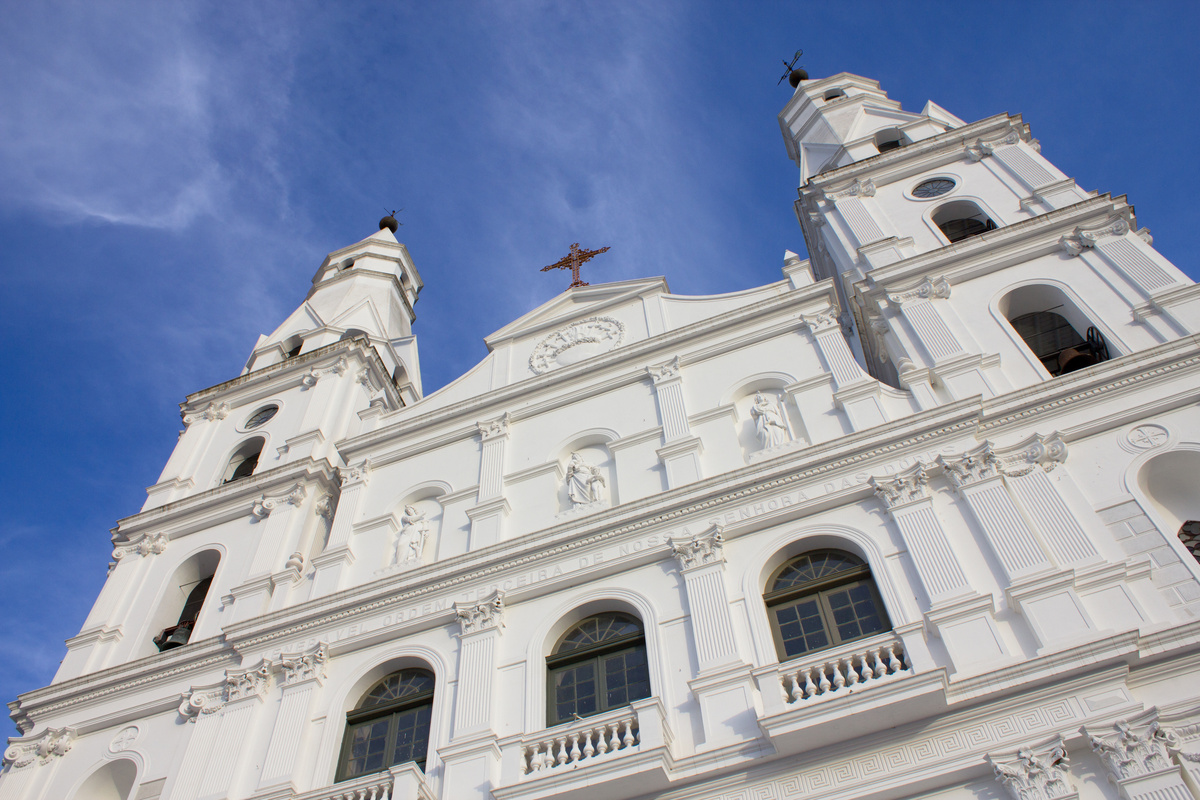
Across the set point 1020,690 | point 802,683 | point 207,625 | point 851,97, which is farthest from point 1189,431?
point 851,97

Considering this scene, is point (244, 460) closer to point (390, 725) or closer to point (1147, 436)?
point (390, 725)

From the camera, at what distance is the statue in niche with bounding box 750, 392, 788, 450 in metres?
18.6

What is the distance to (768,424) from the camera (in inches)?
742

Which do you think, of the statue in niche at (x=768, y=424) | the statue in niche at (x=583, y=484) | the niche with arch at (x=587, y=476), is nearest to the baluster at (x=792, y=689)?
the statue in niche at (x=768, y=424)

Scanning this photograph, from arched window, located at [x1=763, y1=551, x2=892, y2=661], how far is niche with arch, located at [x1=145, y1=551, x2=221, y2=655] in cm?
1272

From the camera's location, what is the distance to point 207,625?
21047mm

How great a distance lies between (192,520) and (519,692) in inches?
488

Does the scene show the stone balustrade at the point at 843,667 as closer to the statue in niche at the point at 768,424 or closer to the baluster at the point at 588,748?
the baluster at the point at 588,748

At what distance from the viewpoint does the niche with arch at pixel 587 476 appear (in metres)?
19.2

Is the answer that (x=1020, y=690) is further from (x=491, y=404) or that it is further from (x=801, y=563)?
(x=491, y=404)

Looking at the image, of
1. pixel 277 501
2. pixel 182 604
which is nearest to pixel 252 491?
pixel 277 501

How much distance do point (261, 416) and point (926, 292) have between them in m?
18.2

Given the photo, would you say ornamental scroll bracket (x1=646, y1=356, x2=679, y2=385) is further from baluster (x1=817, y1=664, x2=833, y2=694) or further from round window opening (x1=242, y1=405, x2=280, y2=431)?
round window opening (x1=242, y1=405, x2=280, y2=431)

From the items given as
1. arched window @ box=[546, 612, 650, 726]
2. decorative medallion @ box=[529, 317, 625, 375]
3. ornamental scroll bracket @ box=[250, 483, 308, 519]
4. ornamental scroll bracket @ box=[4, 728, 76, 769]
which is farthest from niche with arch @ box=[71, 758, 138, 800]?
decorative medallion @ box=[529, 317, 625, 375]
